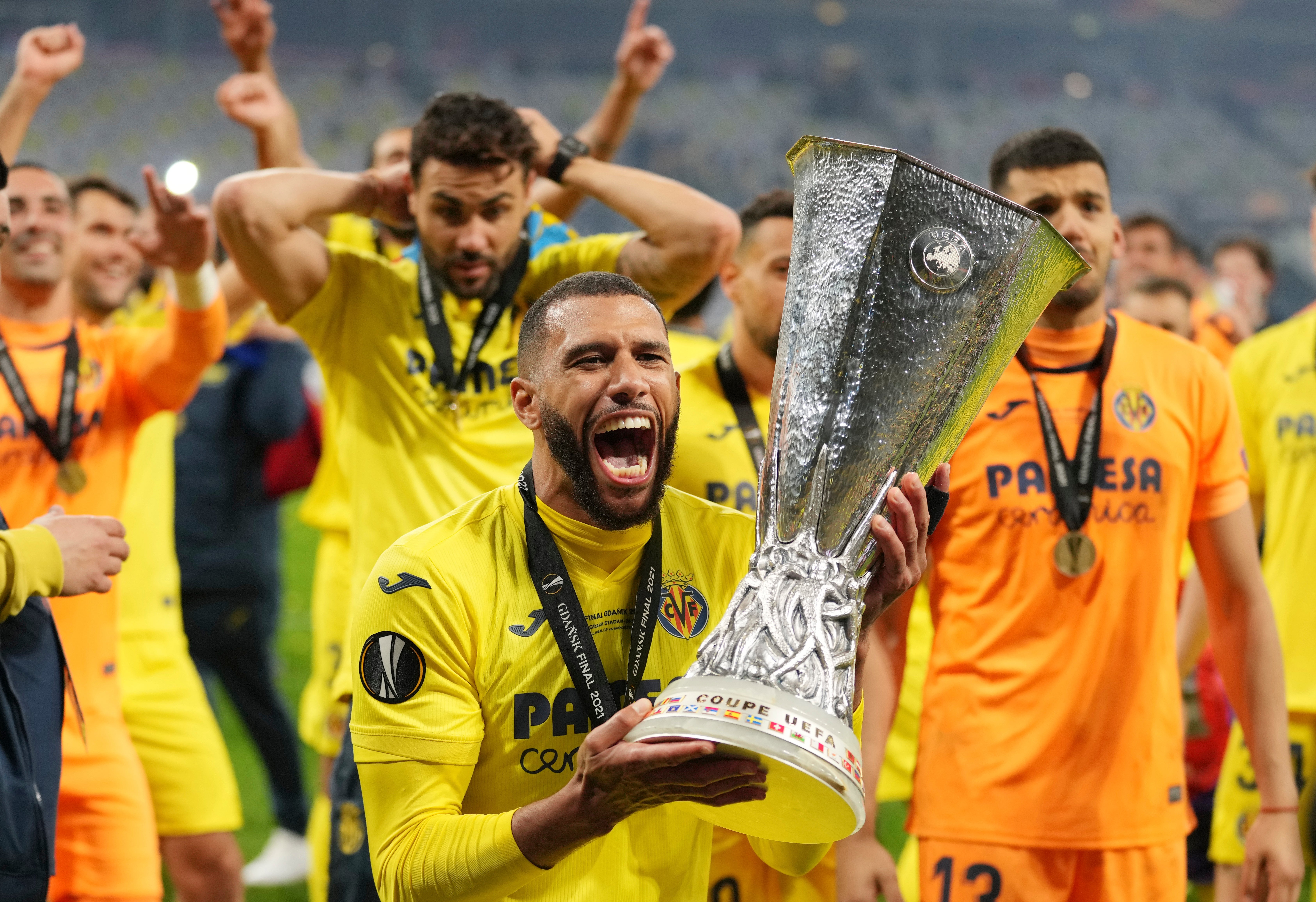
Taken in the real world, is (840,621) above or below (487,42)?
below

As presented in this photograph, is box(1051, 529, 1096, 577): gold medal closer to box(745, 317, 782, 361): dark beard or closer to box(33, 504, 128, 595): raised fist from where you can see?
box(745, 317, 782, 361): dark beard

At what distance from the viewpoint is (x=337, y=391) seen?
3590mm

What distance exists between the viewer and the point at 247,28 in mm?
4340

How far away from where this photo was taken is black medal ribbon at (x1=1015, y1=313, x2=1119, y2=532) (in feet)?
9.85

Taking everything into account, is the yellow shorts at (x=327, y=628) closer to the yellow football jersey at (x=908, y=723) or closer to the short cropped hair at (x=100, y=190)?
the short cropped hair at (x=100, y=190)

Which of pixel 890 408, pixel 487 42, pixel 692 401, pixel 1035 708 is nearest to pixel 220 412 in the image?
pixel 692 401

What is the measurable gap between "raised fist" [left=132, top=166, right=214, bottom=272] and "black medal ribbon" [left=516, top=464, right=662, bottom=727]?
1.78m

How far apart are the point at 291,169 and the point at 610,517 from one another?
1729 mm

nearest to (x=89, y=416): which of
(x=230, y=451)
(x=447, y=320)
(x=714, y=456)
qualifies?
(x=447, y=320)

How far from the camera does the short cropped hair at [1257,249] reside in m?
9.79

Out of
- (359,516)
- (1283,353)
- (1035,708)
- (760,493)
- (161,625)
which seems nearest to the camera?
(760,493)

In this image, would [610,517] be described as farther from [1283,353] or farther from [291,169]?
[1283,353]

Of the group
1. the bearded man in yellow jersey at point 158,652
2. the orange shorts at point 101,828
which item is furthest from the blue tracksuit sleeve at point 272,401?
the orange shorts at point 101,828

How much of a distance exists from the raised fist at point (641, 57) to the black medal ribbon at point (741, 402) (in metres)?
1.11
